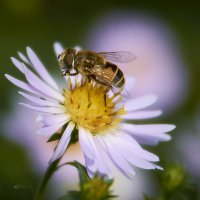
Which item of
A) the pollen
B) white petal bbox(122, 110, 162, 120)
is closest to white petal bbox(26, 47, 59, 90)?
the pollen

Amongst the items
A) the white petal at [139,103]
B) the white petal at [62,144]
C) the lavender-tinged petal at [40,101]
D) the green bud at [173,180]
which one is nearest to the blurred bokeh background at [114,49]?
the green bud at [173,180]

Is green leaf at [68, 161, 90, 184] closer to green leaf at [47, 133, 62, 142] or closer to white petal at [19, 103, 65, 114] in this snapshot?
green leaf at [47, 133, 62, 142]

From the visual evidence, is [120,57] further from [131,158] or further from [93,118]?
[131,158]

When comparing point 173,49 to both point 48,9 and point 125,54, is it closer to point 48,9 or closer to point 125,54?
point 48,9

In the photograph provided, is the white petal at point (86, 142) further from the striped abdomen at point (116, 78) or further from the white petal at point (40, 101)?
the striped abdomen at point (116, 78)

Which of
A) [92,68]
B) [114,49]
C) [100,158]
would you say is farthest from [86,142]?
[114,49]

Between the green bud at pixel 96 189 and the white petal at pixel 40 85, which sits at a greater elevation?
the white petal at pixel 40 85

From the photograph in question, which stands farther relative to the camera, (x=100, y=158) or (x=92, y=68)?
(x=92, y=68)
